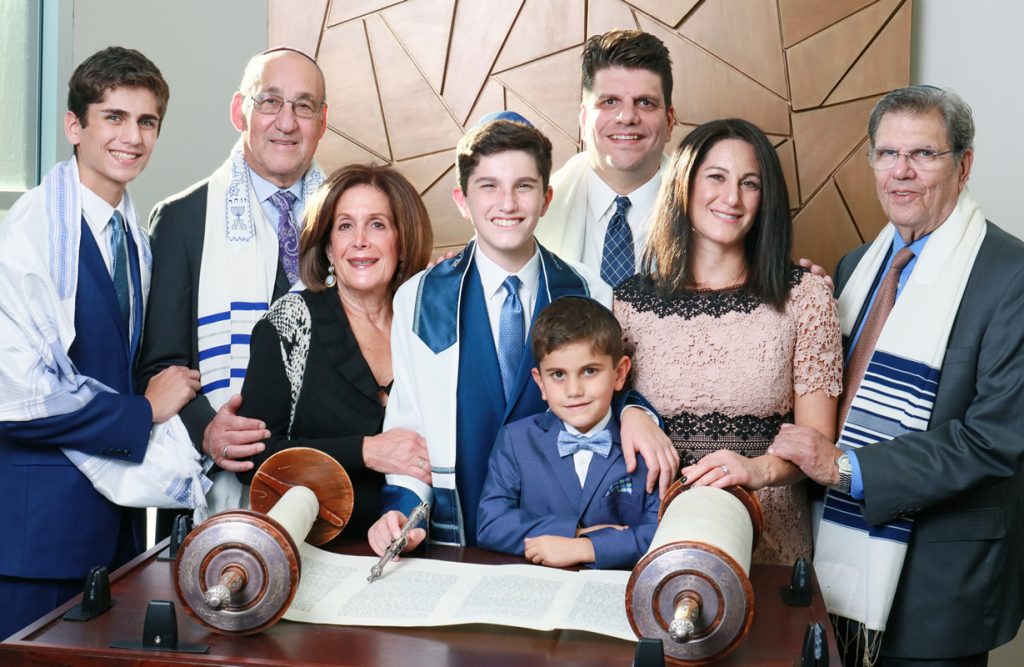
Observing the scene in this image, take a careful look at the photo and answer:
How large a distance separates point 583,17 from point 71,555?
2.87 metres

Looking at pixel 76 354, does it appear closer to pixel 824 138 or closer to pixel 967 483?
pixel 967 483

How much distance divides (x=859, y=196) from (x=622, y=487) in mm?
2569

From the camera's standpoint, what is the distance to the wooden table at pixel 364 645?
5.22ft

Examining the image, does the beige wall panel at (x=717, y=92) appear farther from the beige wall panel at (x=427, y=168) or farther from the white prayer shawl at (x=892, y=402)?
the white prayer shawl at (x=892, y=402)

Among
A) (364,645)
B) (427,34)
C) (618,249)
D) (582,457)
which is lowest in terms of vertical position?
(364,645)

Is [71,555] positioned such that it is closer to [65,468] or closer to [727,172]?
[65,468]

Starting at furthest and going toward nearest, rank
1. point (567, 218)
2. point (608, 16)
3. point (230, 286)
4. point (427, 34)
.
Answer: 1. point (427, 34)
2. point (608, 16)
3. point (567, 218)
4. point (230, 286)

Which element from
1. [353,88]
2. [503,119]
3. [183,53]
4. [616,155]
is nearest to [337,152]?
[353,88]

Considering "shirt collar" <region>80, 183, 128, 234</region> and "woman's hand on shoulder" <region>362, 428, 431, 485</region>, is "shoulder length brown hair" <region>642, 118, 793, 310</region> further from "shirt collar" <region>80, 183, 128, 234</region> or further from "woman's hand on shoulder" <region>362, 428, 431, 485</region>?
"shirt collar" <region>80, 183, 128, 234</region>

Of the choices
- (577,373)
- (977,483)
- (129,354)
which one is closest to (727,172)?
(577,373)

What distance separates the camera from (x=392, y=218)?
2.69 m

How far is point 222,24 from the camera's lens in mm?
4773

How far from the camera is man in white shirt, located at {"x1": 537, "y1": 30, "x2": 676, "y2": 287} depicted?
10.2 feet

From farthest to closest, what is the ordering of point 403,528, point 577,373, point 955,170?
1. point 955,170
2. point 577,373
3. point 403,528
